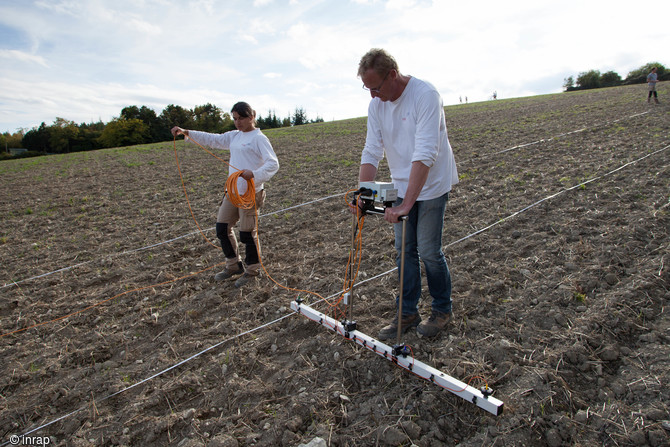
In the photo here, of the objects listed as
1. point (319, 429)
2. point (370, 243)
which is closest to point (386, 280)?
point (370, 243)

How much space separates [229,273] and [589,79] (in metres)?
74.1

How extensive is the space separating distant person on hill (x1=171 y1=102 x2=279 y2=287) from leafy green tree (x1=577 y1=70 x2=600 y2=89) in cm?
6855

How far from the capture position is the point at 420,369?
2775 millimetres

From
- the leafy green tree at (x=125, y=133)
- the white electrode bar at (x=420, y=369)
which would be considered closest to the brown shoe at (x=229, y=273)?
the white electrode bar at (x=420, y=369)

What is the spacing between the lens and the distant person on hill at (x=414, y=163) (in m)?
2.67

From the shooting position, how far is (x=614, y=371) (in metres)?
2.78

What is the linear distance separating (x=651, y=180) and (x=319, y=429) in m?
6.93

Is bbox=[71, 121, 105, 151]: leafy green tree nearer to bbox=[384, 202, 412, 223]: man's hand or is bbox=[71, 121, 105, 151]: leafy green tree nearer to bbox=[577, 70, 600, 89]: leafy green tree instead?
bbox=[384, 202, 412, 223]: man's hand

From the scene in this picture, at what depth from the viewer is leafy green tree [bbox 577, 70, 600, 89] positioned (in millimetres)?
59287

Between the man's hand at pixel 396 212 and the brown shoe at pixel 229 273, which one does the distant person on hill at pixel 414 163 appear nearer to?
the man's hand at pixel 396 212

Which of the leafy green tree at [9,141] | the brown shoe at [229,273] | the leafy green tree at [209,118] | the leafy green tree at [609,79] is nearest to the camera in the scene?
the brown shoe at [229,273]

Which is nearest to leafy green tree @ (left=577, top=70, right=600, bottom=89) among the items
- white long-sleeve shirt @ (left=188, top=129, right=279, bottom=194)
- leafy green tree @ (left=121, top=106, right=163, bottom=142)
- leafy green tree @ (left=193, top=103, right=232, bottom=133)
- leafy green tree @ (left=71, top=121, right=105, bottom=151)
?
leafy green tree @ (left=193, top=103, right=232, bottom=133)

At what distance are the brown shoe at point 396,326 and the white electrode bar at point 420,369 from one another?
0.51 feet

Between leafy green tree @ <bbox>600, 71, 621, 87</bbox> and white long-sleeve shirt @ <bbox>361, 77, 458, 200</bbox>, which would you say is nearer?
white long-sleeve shirt @ <bbox>361, 77, 458, 200</bbox>
